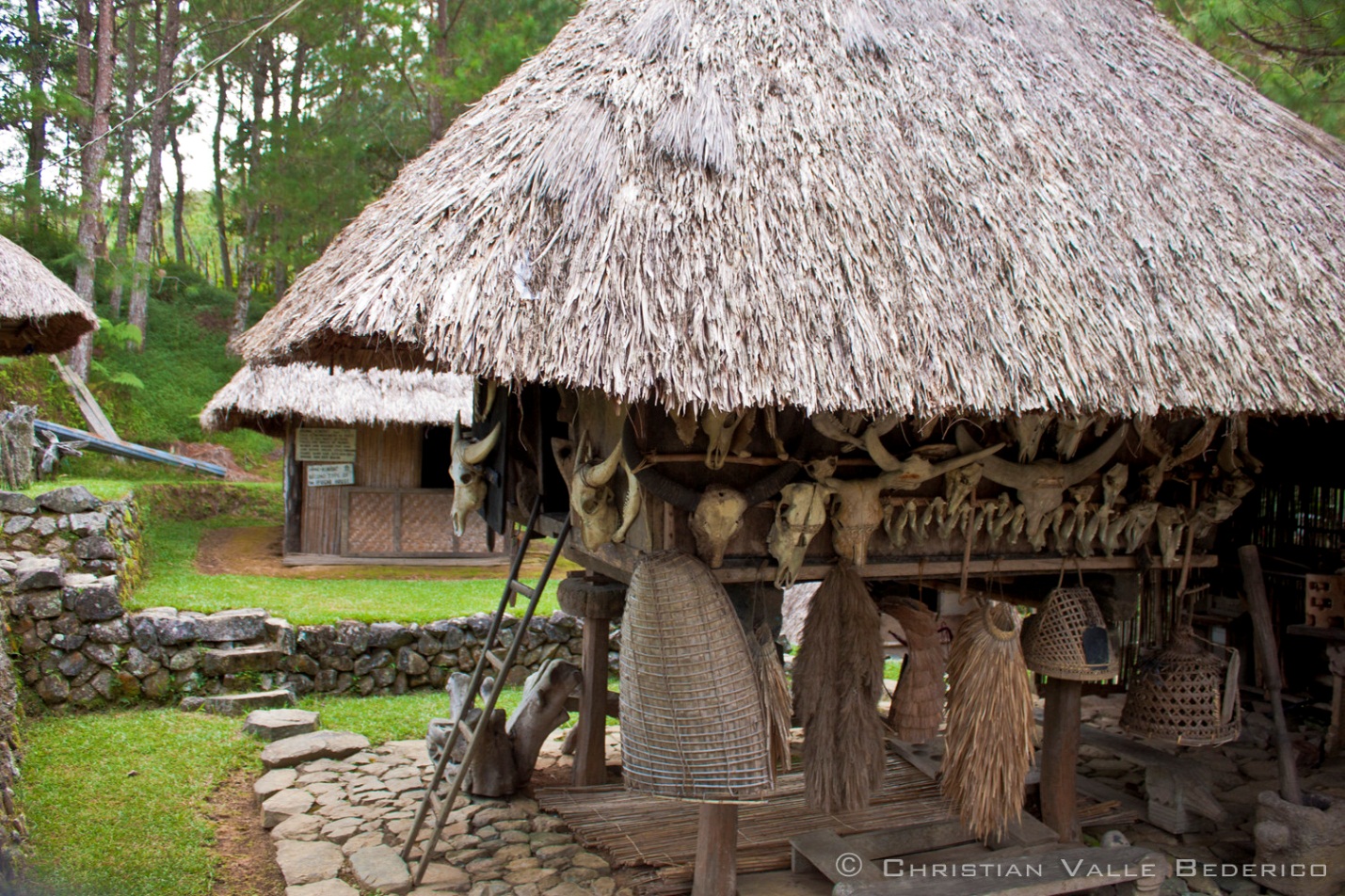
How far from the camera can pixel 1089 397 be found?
3.46m

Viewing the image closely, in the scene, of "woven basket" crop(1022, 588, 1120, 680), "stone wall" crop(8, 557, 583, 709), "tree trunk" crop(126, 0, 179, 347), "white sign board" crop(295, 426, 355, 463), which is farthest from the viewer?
"tree trunk" crop(126, 0, 179, 347)

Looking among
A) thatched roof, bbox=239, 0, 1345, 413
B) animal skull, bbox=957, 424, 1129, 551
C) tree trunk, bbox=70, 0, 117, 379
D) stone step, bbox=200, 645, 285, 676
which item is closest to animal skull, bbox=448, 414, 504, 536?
thatched roof, bbox=239, 0, 1345, 413

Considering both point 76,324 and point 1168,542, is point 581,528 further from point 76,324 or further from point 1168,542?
point 76,324

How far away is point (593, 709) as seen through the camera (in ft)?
16.9

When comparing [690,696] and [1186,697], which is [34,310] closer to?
[690,696]

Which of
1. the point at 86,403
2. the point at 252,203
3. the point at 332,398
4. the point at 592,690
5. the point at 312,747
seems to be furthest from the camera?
the point at 252,203

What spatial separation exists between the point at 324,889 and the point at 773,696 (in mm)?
2271

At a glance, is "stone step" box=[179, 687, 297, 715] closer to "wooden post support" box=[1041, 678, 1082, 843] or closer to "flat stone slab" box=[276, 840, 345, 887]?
"flat stone slab" box=[276, 840, 345, 887]

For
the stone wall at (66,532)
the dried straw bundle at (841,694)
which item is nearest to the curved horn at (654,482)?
the dried straw bundle at (841,694)

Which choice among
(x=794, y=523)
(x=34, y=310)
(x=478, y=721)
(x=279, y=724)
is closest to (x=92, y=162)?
(x=34, y=310)

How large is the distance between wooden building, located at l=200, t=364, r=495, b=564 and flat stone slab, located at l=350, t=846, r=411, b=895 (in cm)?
647

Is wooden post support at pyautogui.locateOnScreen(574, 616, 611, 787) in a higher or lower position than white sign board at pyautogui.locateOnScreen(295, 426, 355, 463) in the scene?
lower

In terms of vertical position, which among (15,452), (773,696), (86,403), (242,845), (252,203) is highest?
(252,203)

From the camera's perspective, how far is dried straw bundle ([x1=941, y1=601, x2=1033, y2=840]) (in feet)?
13.1
